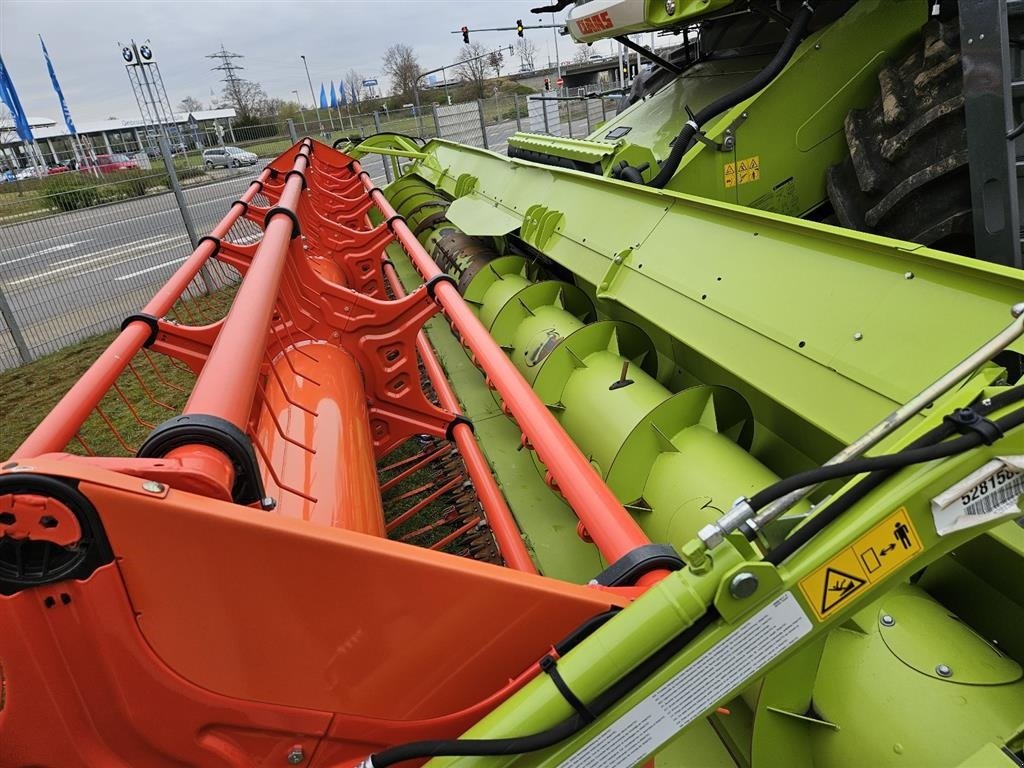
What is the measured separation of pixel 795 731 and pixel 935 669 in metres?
0.31

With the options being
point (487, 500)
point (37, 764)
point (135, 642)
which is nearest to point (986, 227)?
point (487, 500)

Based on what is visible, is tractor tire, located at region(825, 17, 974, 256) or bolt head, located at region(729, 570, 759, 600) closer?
bolt head, located at region(729, 570, 759, 600)

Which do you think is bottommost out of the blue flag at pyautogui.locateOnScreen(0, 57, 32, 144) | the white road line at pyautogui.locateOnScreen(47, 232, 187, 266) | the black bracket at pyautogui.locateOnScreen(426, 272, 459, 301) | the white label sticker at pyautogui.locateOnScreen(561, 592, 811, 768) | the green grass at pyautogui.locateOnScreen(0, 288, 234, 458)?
the green grass at pyautogui.locateOnScreen(0, 288, 234, 458)

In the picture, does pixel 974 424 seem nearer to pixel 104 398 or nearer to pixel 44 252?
pixel 104 398

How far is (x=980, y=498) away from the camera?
0.96 m

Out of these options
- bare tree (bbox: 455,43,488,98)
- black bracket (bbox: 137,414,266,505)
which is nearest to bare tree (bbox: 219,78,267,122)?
bare tree (bbox: 455,43,488,98)

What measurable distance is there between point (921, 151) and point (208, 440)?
263 centimetres

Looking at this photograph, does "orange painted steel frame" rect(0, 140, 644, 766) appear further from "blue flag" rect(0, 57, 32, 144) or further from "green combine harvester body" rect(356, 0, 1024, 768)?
"blue flag" rect(0, 57, 32, 144)

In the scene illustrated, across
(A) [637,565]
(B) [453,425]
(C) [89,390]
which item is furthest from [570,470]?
(B) [453,425]

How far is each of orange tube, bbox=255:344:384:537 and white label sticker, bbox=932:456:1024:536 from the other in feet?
4.40

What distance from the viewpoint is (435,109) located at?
1452 centimetres

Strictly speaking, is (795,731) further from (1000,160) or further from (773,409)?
(1000,160)

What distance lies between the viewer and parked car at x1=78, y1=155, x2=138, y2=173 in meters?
8.55

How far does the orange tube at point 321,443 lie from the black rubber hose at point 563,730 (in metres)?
0.81
